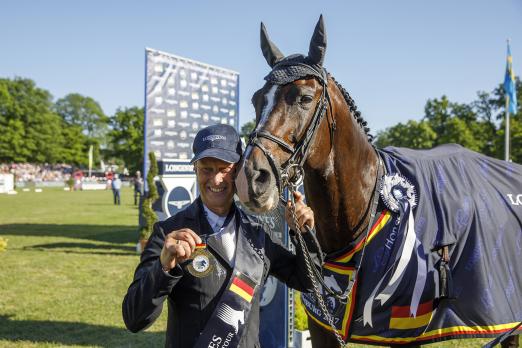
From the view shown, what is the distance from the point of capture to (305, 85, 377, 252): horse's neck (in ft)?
8.36

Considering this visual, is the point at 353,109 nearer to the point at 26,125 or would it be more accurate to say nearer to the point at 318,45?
the point at 318,45

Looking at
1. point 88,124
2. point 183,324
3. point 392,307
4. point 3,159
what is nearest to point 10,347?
point 183,324

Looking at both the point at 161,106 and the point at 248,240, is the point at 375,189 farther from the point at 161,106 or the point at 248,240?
the point at 161,106

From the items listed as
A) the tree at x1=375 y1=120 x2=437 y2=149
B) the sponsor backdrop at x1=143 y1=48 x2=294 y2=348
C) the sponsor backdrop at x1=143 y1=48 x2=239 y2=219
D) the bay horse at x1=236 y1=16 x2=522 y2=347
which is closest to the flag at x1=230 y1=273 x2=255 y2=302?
the bay horse at x1=236 y1=16 x2=522 y2=347

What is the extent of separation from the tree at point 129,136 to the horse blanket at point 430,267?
55.3 metres

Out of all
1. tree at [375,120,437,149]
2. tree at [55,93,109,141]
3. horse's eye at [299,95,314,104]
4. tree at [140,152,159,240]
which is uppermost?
tree at [55,93,109,141]

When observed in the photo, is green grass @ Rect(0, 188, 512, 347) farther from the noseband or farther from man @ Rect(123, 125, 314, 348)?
the noseband

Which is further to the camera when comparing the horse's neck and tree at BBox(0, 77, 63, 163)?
tree at BBox(0, 77, 63, 163)

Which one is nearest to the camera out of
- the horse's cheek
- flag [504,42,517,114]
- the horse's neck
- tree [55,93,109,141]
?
the horse's cheek

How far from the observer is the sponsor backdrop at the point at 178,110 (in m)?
8.30

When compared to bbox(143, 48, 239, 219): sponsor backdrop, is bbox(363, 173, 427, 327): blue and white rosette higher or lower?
lower

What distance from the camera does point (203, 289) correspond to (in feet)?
6.18

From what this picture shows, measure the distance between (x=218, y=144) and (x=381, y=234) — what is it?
1.20m

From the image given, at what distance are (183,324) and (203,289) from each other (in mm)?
180
